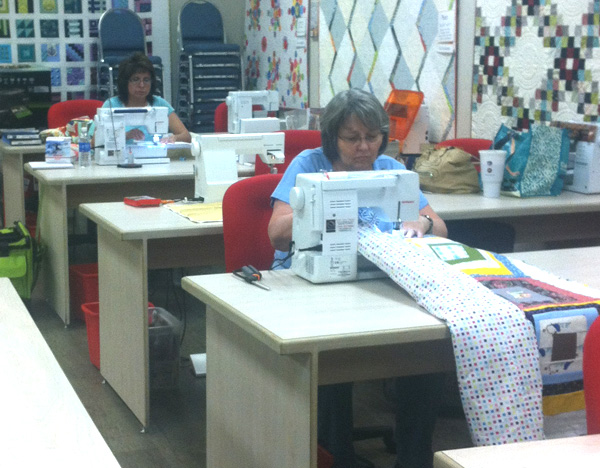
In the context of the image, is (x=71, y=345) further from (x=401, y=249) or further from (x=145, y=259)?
(x=401, y=249)

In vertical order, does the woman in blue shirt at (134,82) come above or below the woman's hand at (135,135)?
above

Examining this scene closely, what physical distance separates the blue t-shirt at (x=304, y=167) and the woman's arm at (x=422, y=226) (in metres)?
0.04

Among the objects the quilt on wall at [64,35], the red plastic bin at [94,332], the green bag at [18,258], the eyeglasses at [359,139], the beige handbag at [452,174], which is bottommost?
the red plastic bin at [94,332]

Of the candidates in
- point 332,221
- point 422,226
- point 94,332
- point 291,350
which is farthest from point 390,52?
point 291,350

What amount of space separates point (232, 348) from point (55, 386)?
727mm

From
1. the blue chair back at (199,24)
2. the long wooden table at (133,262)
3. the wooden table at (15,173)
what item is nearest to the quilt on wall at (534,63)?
the long wooden table at (133,262)

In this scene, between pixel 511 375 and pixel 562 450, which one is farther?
pixel 511 375

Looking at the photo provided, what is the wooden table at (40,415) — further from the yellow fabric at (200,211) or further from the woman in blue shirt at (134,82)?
the woman in blue shirt at (134,82)

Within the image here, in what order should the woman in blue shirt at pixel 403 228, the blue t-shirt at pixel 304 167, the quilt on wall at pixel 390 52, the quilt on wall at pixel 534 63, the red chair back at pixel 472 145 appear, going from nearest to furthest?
the woman in blue shirt at pixel 403 228, the blue t-shirt at pixel 304 167, the quilt on wall at pixel 534 63, the red chair back at pixel 472 145, the quilt on wall at pixel 390 52

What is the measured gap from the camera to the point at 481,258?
2260 millimetres

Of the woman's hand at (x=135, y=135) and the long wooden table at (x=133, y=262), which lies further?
the woman's hand at (x=135, y=135)

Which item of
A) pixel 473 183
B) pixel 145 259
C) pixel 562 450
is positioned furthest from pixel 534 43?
pixel 562 450

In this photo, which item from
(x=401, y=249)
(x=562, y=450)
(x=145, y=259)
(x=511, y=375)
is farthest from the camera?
(x=145, y=259)

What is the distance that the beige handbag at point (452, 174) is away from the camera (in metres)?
3.64
